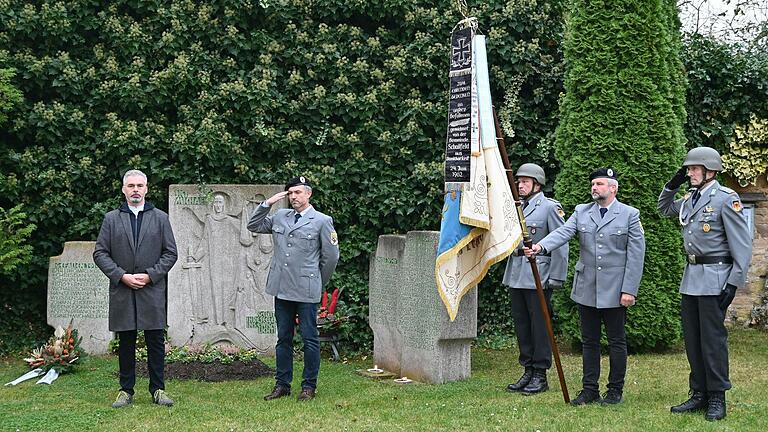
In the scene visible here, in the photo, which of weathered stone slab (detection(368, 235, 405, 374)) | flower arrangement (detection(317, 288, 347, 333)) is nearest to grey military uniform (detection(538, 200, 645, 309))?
weathered stone slab (detection(368, 235, 405, 374))

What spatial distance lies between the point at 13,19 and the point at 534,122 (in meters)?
6.01

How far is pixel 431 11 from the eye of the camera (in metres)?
10.1

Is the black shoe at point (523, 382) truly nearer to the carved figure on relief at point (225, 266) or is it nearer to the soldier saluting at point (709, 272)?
the soldier saluting at point (709, 272)

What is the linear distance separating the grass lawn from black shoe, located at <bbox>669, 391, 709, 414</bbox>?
0.11m

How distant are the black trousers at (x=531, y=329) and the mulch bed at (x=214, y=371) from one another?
2413 millimetres

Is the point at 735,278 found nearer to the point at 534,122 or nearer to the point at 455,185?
the point at 455,185

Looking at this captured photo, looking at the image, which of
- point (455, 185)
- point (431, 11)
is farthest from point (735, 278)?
point (431, 11)

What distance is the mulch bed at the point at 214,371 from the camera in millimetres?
7915

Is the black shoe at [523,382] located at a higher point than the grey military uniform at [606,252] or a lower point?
lower

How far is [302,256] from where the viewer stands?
6.96m

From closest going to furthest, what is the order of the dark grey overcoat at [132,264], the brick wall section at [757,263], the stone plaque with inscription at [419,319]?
the dark grey overcoat at [132,264] → the stone plaque with inscription at [419,319] → the brick wall section at [757,263]

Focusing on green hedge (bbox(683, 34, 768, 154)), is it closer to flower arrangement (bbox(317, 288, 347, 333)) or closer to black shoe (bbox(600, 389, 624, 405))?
flower arrangement (bbox(317, 288, 347, 333))

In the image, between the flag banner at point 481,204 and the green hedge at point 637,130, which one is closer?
the flag banner at point 481,204

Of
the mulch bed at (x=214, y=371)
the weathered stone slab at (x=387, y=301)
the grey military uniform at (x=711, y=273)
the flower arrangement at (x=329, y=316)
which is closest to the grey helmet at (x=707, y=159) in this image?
the grey military uniform at (x=711, y=273)
